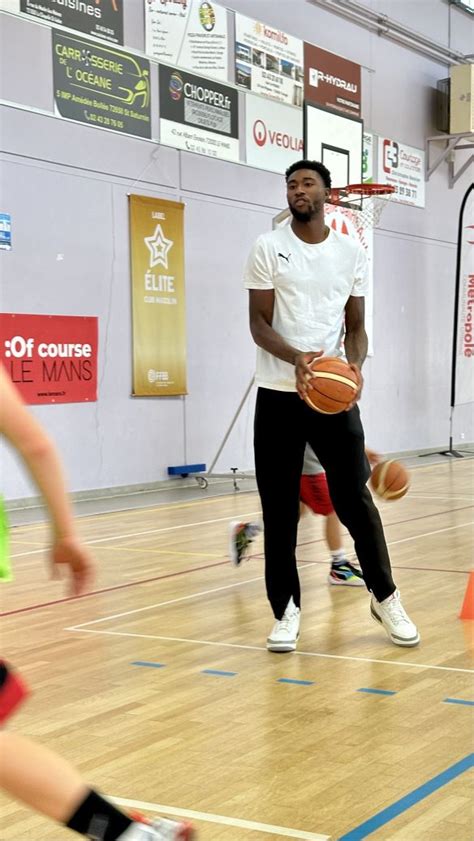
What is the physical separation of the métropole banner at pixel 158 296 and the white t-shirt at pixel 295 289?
20.8 ft

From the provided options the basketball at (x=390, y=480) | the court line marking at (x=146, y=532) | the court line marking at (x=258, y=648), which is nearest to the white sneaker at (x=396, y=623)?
the court line marking at (x=258, y=648)

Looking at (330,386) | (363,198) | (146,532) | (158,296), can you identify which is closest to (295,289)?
(330,386)

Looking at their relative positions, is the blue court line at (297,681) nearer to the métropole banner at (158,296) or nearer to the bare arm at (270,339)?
the bare arm at (270,339)

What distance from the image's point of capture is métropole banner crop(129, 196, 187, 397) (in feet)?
34.3

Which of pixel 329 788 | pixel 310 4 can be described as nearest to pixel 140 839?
pixel 329 788

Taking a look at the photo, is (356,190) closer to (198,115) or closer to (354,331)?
(198,115)

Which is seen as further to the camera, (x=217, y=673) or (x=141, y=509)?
(x=141, y=509)

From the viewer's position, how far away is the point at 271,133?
12297 mm

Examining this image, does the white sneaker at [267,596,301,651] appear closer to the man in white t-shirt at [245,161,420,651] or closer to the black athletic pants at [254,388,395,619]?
the man in white t-shirt at [245,161,420,651]

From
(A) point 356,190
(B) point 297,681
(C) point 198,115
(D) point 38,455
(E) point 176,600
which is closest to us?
(D) point 38,455

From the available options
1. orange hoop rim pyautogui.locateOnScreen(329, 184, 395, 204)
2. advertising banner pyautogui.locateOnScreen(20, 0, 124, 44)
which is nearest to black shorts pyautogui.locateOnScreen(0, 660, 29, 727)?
orange hoop rim pyautogui.locateOnScreen(329, 184, 395, 204)

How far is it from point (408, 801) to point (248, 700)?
0.99 m

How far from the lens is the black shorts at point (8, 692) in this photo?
6.02 feet

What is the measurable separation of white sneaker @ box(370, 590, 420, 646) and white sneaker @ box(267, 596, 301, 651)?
1.02ft
